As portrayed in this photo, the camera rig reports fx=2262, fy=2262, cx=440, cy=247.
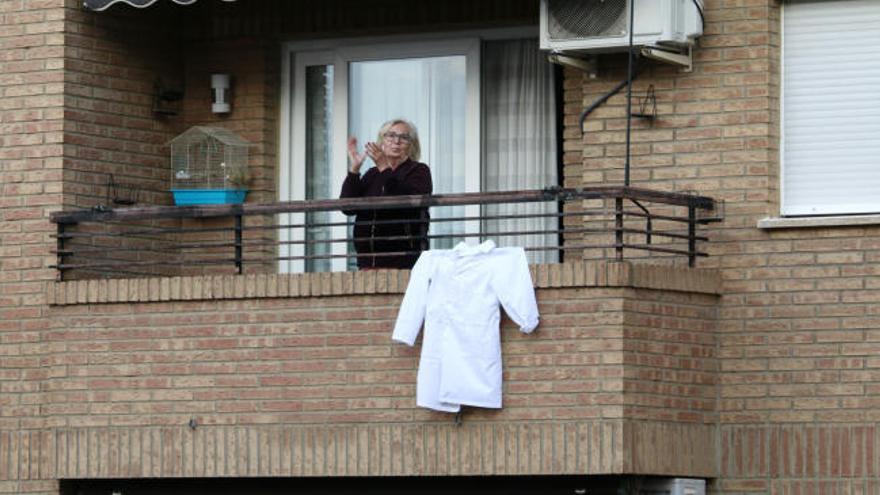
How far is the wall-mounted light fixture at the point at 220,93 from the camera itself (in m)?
16.3

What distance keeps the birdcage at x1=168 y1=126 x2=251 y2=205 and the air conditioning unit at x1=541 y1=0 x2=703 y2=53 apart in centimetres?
278

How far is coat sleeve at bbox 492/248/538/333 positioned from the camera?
13.4m

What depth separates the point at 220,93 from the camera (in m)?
16.3

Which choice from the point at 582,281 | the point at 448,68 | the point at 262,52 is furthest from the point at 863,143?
the point at 262,52

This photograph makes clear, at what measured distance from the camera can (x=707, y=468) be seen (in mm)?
13984

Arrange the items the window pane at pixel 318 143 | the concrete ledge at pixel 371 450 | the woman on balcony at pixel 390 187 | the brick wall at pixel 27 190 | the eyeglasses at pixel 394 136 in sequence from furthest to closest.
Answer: the window pane at pixel 318 143 < the brick wall at pixel 27 190 < the eyeglasses at pixel 394 136 < the woman on balcony at pixel 390 187 < the concrete ledge at pixel 371 450

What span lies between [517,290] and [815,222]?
6.45 ft

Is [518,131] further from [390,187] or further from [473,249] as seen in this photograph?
[473,249]

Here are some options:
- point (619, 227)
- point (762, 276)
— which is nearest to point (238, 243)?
point (619, 227)

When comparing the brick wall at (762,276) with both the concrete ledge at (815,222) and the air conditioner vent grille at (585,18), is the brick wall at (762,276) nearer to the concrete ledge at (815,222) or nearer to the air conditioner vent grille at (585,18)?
the concrete ledge at (815,222)

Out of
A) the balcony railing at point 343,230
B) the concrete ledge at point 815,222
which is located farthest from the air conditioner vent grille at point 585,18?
the concrete ledge at point 815,222

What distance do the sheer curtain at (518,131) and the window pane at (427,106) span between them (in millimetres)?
209

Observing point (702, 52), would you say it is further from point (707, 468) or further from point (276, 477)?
point (276, 477)

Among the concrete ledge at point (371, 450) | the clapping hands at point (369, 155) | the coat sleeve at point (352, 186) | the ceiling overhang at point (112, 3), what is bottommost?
the concrete ledge at point (371, 450)
